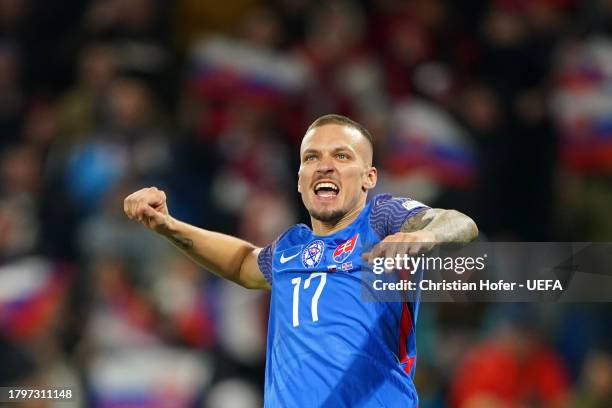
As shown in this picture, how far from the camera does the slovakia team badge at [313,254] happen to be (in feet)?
15.3

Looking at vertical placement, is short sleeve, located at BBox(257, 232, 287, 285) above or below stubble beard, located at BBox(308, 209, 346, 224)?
below

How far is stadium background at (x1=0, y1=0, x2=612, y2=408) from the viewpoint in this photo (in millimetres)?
7570

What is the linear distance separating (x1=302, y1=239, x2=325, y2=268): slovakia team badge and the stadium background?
2912 millimetres

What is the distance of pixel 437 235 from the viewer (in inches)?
157

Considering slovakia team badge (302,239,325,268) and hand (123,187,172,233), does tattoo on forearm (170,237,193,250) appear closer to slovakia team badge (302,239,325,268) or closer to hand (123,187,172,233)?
hand (123,187,172,233)

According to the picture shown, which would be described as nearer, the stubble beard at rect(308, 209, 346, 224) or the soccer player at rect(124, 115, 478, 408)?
the soccer player at rect(124, 115, 478, 408)

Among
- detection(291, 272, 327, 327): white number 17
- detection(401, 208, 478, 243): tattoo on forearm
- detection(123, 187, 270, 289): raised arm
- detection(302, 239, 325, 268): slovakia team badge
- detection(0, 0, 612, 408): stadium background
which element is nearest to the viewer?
detection(401, 208, 478, 243): tattoo on forearm

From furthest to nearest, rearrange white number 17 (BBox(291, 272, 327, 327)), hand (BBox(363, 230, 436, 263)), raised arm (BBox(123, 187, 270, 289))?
raised arm (BBox(123, 187, 270, 289)), white number 17 (BBox(291, 272, 327, 327)), hand (BBox(363, 230, 436, 263))

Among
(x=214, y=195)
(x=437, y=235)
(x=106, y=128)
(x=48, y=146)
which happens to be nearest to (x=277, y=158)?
(x=214, y=195)

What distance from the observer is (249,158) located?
8.76 metres

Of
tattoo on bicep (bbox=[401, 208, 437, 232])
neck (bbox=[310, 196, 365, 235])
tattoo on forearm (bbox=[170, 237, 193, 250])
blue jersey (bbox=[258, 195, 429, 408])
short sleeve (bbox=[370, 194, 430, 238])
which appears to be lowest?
blue jersey (bbox=[258, 195, 429, 408])

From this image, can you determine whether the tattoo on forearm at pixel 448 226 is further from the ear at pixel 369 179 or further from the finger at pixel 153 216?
the finger at pixel 153 216

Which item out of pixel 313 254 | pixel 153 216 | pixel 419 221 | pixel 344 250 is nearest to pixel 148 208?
pixel 153 216

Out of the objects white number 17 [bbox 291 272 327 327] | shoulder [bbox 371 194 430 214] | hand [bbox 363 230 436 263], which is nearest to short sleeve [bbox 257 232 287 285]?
white number 17 [bbox 291 272 327 327]
